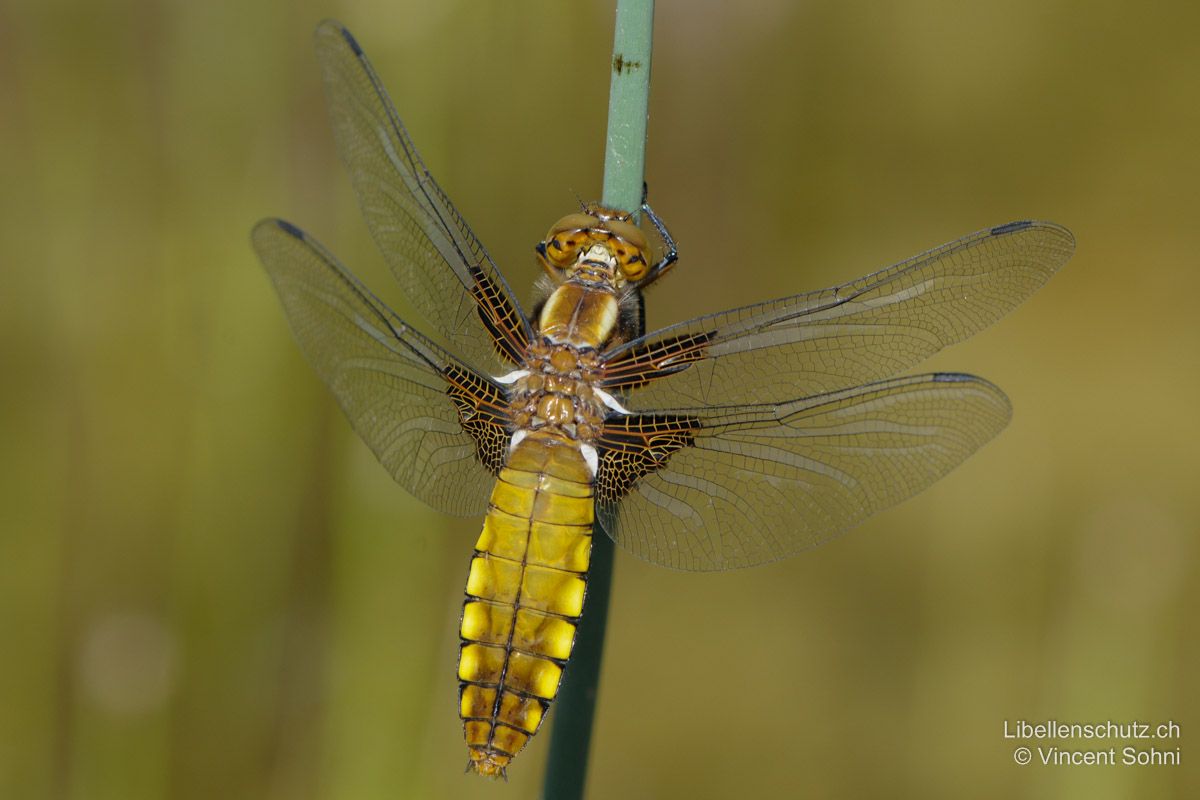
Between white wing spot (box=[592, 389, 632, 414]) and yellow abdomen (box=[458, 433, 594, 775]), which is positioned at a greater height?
white wing spot (box=[592, 389, 632, 414])

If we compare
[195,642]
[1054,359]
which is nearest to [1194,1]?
[1054,359]

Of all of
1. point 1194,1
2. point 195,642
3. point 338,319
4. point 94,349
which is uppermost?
point 1194,1

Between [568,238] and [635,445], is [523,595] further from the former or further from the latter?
[568,238]

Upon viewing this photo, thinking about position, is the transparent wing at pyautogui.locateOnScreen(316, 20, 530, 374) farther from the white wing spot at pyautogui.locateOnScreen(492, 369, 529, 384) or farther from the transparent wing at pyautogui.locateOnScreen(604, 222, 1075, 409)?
the transparent wing at pyautogui.locateOnScreen(604, 222, 1075, 409)

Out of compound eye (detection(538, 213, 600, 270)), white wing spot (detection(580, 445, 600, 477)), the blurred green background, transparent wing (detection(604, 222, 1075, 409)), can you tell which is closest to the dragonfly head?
compound eye (detection(538, 213, 600, 270))

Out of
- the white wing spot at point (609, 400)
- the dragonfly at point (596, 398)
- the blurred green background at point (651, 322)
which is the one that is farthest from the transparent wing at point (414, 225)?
the blurred green background at point (651, 322)

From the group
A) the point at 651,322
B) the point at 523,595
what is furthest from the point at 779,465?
the point at 651,322

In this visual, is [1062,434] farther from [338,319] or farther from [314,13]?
[314,13]

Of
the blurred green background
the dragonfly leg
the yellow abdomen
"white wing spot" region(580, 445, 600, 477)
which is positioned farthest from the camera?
the blurred green background
